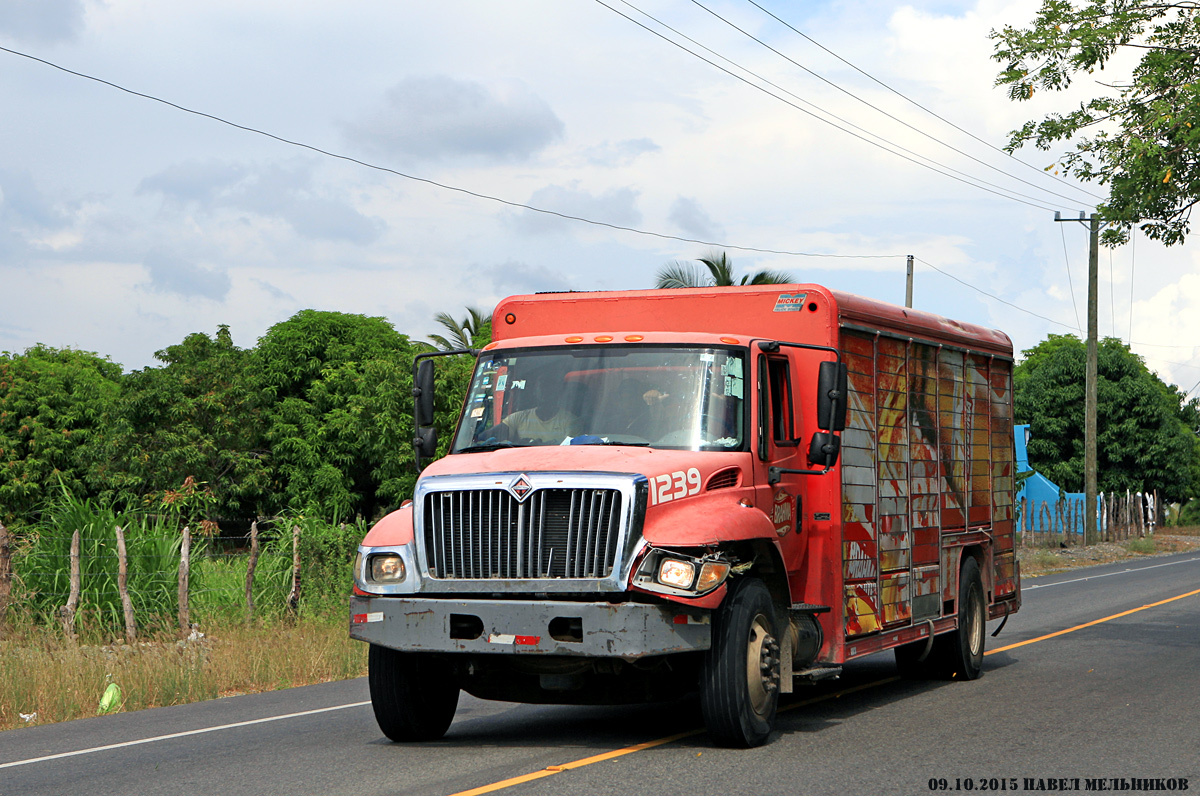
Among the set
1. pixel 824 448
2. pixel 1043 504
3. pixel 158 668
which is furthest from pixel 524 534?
pixel 1043 504

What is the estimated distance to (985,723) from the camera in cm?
980

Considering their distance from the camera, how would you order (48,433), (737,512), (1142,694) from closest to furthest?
(737,512), (1142,694), (48,433)

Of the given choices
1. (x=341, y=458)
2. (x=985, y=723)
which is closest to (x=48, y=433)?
(x=341, y=458)

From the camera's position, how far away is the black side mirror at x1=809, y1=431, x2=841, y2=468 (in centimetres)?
912

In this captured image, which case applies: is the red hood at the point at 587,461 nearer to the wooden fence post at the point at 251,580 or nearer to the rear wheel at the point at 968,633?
the rear wheel at the point at 968,633

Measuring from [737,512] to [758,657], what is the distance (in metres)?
0.98

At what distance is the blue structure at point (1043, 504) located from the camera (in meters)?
48.3

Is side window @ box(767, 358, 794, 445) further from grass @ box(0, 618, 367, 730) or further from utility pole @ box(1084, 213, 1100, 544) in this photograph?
utility pole @ box(1084, 213, 1100, 544)

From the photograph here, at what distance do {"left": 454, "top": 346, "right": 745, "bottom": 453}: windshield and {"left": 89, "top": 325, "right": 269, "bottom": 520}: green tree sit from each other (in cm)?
3893

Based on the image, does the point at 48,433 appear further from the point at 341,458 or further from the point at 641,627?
the point at 641,627

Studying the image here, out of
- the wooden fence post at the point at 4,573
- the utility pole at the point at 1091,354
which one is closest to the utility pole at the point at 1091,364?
the utility pole at the point at 1091,354

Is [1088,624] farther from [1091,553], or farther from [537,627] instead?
[1091,553]

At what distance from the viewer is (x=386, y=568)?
8.49 metres

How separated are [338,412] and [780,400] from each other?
43305 mm
